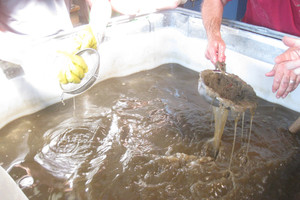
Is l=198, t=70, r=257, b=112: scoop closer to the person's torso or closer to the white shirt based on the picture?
the person's torso

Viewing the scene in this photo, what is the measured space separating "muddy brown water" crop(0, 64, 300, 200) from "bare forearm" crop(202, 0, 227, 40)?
1.45 feet

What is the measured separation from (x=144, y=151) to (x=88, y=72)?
59cm

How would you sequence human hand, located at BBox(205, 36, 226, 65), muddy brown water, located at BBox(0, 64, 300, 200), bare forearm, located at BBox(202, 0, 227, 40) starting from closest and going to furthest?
1. muddy brown water, located at BBox(0, 64, 300, 200)
2. human hand, located at BBox(205, 36, 226, 65)
3. bare forearm, located at BBox(202, 0, 227, 40)

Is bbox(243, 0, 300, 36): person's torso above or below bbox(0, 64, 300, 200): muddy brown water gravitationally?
above

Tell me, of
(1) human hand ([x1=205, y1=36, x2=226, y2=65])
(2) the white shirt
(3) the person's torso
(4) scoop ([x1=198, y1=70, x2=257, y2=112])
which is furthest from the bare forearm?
(2) the white shirt

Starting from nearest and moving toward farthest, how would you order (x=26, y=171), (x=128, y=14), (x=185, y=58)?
(x=26, y=171) → (x=128, y=14) → (x=185, y=58)

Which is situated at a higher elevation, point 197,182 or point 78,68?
point 78,68

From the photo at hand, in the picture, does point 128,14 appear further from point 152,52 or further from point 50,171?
point 50,171

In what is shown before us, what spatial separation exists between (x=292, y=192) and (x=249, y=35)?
3.14 feet

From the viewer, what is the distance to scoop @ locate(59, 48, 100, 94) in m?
1.37

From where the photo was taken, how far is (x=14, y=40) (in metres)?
1.53

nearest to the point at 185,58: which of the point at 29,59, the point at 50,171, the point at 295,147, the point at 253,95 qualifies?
the point at 253,95

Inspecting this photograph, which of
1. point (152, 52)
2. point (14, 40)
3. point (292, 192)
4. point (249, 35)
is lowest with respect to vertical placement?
point (292, 192)

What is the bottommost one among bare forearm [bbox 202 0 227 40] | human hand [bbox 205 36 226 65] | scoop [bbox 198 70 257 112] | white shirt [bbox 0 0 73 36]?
scoop [bbox 198 70 257 112]
